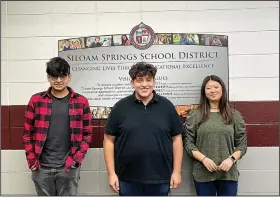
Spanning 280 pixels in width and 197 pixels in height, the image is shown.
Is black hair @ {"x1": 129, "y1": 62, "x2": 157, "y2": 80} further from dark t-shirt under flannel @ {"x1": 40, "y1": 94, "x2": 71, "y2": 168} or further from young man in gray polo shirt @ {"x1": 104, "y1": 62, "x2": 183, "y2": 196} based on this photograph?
Answer: dark t-shirt under flannel @ {"x1": 40, "y1": 94, "x2": 71, "y2": 168}

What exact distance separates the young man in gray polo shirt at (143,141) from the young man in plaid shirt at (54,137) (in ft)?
0.84

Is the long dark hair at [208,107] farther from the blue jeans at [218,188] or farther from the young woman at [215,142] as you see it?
the blue jeans at [218,188]

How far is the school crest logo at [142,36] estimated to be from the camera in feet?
8.86

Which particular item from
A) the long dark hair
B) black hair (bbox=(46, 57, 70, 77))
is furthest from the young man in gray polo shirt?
black hair (bbox=(46, 57, 70, 77))

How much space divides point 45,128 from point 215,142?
1.23m

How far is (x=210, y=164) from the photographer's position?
228cm

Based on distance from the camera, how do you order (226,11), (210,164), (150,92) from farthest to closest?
(226,11)
(210,164)
(150,92)

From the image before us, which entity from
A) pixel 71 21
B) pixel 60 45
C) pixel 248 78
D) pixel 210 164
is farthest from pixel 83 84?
pixel 248 78

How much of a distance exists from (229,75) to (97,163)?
139 centimetres

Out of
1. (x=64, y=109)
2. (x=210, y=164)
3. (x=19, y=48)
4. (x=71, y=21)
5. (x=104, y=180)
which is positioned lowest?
(x=104, y=180)

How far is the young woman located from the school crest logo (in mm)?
633

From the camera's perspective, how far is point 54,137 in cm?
220

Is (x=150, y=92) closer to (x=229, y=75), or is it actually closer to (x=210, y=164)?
(x=210, y=164)

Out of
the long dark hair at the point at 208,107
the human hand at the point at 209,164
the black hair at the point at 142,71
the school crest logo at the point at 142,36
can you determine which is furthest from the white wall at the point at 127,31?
the black hair at the point at 142,71
